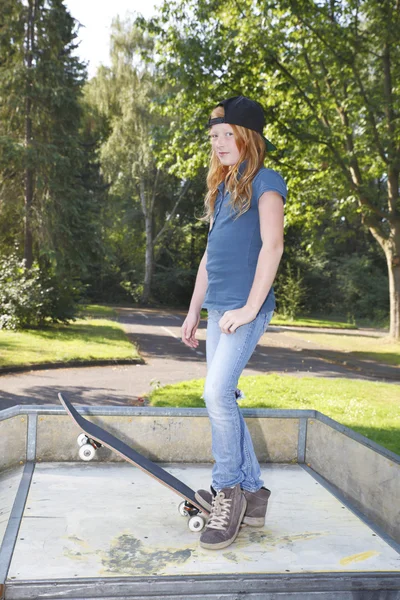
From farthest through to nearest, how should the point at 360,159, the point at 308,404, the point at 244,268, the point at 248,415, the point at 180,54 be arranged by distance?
1. the point at 360,159
2. the point at 180,54
3. the point at 308,404
4. the point at 248,415
5. the point at 244,268

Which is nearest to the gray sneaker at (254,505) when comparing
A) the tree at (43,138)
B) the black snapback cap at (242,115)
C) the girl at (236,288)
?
the girl at (236,288)

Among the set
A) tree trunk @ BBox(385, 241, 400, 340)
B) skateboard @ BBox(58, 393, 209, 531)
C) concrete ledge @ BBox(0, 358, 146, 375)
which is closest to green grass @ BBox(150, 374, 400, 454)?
concrete ledge @ BBox(0, 358, 146, 375)

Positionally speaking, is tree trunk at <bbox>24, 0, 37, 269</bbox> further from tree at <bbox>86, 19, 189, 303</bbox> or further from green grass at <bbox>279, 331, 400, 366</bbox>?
tree at <bbox>86, 19, 189, 303</bbox>

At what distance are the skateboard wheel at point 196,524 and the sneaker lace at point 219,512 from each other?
0.09m

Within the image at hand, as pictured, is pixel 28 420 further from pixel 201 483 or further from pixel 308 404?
pixel 308 404

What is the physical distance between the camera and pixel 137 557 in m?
2.77

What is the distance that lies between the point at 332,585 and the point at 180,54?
16541mm

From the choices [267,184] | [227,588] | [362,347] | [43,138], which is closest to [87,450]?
[227,588]

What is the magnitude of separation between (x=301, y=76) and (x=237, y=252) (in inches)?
712

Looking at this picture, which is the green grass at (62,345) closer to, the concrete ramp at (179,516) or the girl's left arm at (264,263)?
the concrete ramp at (179,516)

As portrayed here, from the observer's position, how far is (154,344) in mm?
17516

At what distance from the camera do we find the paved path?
9.36 metres

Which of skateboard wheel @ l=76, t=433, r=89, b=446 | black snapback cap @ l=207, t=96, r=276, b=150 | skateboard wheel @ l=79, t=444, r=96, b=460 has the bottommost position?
skateboard wheel @ l=79, t=444, r=96, b=460

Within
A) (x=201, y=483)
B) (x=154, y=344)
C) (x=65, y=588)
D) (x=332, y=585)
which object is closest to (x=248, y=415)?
(x=201, y=483)
